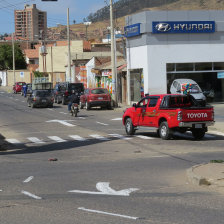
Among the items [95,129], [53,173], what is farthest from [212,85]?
[53,173]

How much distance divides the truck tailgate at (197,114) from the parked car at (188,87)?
17907mm

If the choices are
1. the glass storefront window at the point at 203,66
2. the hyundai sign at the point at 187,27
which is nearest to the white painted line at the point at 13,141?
the hyundai sign at the point at 187,27

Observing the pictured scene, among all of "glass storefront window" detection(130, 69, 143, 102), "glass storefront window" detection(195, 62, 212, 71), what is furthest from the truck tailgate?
"glass storefront window" detection(130, 69, 143, 102)

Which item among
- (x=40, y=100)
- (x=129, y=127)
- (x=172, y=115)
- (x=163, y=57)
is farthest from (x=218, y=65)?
(x=172, y=115)

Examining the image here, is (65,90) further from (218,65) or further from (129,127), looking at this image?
(129,127)

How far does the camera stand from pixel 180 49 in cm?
4409

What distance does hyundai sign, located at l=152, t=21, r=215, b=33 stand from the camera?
1711 inches

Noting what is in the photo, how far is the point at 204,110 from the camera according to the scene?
21453 mm

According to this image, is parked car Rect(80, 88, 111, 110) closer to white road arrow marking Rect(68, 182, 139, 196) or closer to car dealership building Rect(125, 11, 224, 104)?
car dealership building Rect(125, 11, 224, 104)

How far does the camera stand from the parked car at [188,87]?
132 ft

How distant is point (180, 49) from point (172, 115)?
23580 millimetres

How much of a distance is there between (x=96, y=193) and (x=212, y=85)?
115ft

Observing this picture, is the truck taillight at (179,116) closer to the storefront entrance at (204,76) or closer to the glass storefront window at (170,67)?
the storefront entrance at (204,76)

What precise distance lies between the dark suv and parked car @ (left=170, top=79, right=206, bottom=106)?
11044 mm
